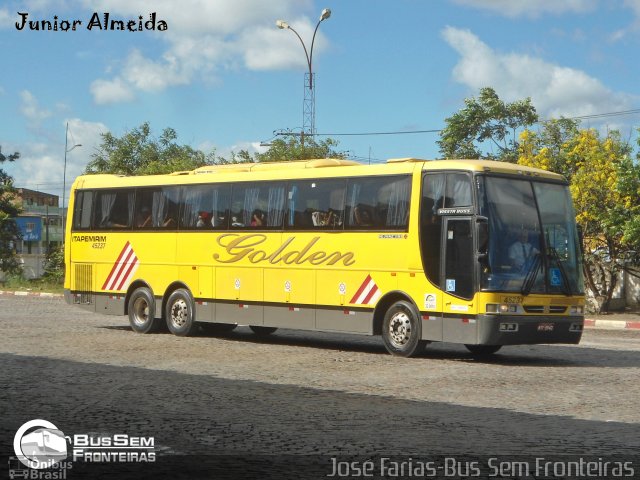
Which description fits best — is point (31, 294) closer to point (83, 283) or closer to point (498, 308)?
point (83, 283)

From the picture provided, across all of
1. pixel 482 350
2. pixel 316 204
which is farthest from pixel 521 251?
pixel 316 204

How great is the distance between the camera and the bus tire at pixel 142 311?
23.6 meters

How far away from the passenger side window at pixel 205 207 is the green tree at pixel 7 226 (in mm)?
29782

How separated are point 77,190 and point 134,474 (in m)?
18.9

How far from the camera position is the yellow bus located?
17.8 m

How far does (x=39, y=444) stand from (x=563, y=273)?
11309 millimetres

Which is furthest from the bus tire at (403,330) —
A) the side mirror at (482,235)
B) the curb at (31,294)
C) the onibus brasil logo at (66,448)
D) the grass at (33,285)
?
the grass at (33,285)

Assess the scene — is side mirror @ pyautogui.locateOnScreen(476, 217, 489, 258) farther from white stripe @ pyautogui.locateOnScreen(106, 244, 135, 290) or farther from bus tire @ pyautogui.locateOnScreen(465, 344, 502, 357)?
white stripe @ pyautogui.locateOnScreen(106, 244, 135, 290)

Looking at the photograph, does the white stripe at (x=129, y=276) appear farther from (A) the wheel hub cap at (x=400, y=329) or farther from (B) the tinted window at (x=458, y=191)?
(B) the tinted window at (x=458, y=191)

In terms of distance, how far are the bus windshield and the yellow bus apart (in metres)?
0.02

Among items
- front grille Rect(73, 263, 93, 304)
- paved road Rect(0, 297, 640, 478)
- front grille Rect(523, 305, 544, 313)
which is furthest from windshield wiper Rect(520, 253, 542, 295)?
front grille Rect(73, 263, 93, 304)

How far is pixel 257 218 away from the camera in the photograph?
71.1 ft

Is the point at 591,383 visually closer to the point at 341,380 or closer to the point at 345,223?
the point at 341,380

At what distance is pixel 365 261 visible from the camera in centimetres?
1952
